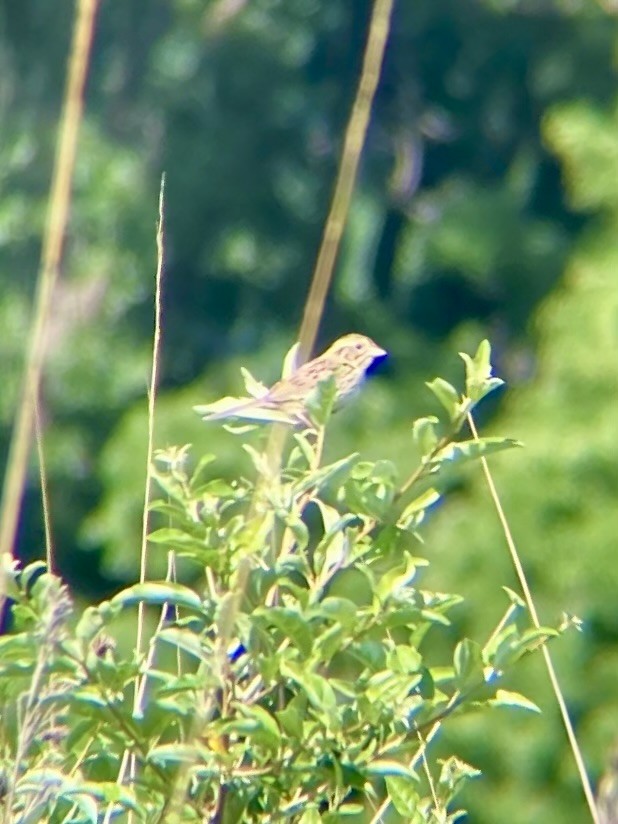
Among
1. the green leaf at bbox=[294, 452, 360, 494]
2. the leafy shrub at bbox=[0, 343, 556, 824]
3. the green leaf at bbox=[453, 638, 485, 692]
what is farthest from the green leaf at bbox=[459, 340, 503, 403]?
the green leaf at bbox=[453, 638, 485, 692]

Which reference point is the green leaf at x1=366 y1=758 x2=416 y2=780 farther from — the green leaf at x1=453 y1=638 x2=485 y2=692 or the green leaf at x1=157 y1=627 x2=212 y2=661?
the green leaf at x1=157 y1=627 x2=212 y2=661

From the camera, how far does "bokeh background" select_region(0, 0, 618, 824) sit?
11.2m

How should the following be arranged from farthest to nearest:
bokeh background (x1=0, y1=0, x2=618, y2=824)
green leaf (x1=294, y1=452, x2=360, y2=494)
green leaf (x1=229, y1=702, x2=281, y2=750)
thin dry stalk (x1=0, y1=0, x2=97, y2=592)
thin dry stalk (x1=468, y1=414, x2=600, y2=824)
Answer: bokeh background (x1=0, y1=0, x2=618, y2=824), thin dry stalk (x1=468, y1=414, x2=600, y2=824), green leaf (x1=294, y1=452, x2=360, y2=494), green leaf (x1=229, y1=702, x2=281, y2=750), thin dry stalk (x1=0, y1=0, x2=97, y2=592)

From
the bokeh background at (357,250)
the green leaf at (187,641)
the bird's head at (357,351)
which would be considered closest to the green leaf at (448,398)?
the green leaf at (187,641)

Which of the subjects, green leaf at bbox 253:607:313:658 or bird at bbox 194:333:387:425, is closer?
green leaf at bbox 253:607:313:658

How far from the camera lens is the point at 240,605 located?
2.02 m

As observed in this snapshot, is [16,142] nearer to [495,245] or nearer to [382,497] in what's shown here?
[495,245]

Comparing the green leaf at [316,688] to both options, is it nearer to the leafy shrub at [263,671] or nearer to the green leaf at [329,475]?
the leafy shrub at [263,671]

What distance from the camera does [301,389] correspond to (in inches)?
118

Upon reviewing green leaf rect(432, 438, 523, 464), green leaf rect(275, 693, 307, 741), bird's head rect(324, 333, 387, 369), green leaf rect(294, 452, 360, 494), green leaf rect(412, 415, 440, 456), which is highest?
green leaf rect(412, 415, 440, 456)

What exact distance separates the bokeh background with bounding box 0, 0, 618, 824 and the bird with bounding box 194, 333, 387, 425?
23.9 feet

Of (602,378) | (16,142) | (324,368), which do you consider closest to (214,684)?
(324,368)

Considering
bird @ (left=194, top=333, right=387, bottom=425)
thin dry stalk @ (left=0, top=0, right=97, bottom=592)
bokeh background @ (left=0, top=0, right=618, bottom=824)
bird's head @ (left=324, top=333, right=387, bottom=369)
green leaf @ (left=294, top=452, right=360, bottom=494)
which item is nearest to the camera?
thin dry stalk @ (left=0, top=0, right=97, bottom=592)

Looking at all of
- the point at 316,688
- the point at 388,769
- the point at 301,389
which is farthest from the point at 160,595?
the point at 301,389
